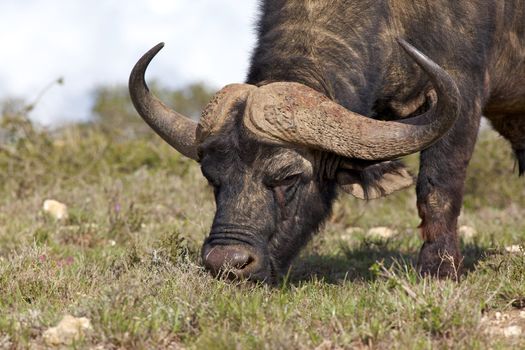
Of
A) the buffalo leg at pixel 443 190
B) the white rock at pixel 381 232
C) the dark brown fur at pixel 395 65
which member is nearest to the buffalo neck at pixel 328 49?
the dark brown fur at pixel 395 65

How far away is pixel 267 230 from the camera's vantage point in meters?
4.60

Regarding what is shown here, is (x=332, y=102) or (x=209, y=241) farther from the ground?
(x=332, y=102)

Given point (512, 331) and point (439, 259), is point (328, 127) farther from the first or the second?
point (512, 331)

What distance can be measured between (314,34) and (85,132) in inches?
312

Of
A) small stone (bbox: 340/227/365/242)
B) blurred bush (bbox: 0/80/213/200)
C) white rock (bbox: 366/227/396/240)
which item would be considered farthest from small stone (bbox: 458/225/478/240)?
blurred bush (bbox: 0/80/213/200)

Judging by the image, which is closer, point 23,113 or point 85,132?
point 23,113

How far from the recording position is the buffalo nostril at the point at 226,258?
434 cm

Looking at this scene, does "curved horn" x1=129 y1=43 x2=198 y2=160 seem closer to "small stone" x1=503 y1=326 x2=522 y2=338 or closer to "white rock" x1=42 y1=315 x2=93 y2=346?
"white rock" x1=42 y1=315 x2=93 y2=346

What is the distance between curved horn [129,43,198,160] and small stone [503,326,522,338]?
2247mm

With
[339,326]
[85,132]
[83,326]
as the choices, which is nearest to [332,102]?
[339,326]

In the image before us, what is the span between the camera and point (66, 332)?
3.52 m

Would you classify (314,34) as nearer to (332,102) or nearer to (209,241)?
(332,102)

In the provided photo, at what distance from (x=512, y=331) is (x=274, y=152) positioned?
1.60 metres

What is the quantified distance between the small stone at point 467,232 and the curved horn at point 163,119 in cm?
299
